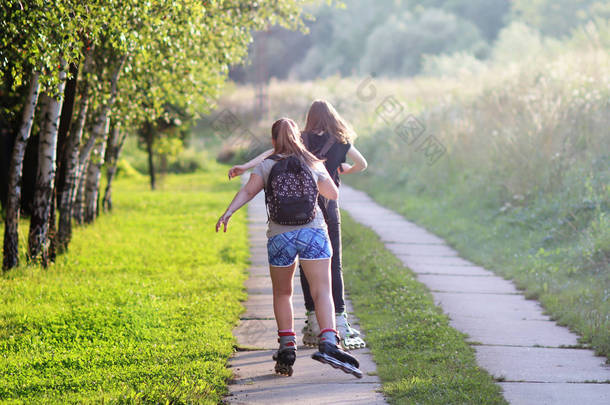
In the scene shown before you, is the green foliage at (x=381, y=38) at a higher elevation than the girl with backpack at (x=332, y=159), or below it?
higher

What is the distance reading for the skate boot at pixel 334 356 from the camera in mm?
4957

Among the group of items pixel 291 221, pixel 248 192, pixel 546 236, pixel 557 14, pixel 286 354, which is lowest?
pixel 286 354

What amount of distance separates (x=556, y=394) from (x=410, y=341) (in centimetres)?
152

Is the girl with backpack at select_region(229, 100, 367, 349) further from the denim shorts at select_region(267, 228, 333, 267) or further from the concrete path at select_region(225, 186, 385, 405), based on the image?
the denim shorts at select_region(267, 228, 333, 267)

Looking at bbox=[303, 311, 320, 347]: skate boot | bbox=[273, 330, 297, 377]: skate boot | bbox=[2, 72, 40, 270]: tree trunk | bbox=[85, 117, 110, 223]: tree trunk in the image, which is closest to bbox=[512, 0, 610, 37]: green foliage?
bbox=[85, 117, 110, 223]: tree trunk

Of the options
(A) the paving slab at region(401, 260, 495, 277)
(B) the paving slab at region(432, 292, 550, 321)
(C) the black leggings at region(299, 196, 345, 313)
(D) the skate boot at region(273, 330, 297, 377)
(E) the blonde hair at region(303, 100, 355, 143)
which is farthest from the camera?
(A) the paving slab at region(401, 260, 495, 277)

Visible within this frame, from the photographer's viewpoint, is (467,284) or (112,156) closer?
(467,284)

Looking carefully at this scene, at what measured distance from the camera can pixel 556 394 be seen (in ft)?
16.5

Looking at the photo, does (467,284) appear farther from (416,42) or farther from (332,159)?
(416,42)

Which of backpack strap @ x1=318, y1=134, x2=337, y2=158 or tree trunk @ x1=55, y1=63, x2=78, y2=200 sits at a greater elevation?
tree trunk @ x1=55, y1=63, x2=78, y2=200

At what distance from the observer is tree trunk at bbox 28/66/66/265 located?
903 centimetres

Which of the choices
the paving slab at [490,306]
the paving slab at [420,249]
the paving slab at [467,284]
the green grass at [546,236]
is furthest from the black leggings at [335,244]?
the paving slab at [420,249]

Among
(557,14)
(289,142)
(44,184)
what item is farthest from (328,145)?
(557,14)

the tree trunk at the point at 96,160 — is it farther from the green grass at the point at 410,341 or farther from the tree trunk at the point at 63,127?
the green grass at the point at 410,341
